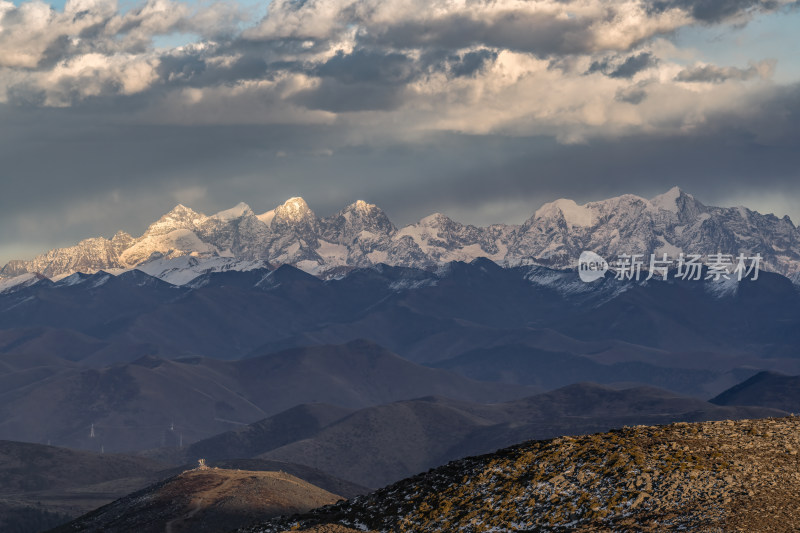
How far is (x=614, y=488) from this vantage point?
162 feet

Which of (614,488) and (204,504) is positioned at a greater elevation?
(614,488)

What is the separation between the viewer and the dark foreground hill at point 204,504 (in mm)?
116875

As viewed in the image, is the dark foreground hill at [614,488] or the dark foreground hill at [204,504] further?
the dark foreground hill at [204,504]

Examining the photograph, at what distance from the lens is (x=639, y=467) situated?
50344 mm

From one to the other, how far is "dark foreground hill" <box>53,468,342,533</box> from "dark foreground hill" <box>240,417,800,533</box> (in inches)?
2362

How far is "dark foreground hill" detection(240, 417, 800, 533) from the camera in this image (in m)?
45.4

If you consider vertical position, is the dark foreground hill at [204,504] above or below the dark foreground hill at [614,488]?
below

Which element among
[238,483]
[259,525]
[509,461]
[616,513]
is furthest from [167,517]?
Result: [616,513]

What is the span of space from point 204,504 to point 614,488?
262 feet

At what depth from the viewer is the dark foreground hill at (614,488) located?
45.4m

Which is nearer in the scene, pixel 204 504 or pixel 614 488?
pixel 614 488

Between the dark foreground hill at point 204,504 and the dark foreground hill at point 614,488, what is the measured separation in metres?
60.0

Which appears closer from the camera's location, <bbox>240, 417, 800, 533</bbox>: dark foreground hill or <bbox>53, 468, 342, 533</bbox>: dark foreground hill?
<bbox>240, 417, 800, 533</bbox>: dark foreground hill

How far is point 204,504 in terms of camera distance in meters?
122
